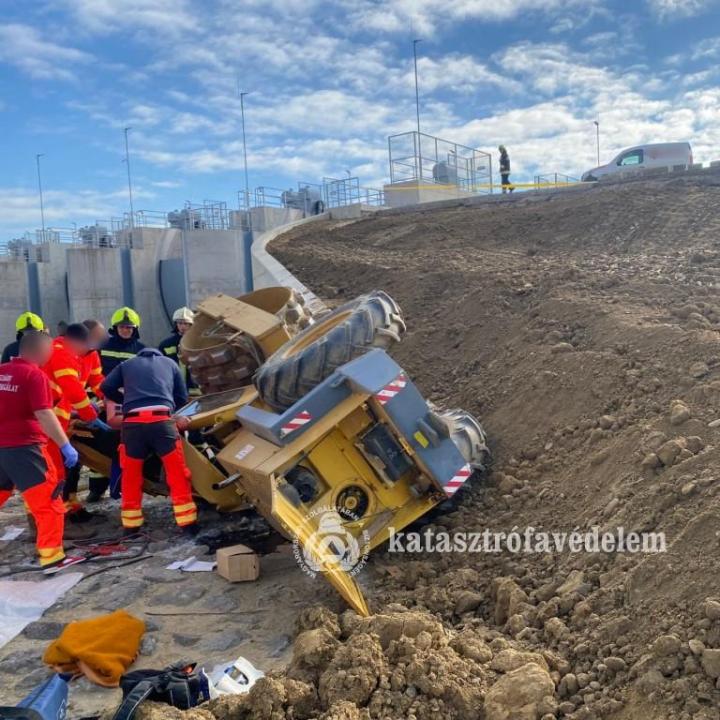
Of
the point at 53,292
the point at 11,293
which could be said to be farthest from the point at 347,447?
the point at 53,292

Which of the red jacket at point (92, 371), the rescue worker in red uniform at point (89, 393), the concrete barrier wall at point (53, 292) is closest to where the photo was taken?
the rescue worker in red uniform at point (89, 393)

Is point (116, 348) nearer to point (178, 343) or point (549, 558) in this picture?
point (178, 343)

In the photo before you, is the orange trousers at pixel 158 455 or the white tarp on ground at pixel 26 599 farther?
the orange trousers at pixel 158 455

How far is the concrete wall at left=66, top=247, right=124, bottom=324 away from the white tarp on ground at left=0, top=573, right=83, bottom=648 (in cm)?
1721

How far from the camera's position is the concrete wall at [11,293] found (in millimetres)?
23078

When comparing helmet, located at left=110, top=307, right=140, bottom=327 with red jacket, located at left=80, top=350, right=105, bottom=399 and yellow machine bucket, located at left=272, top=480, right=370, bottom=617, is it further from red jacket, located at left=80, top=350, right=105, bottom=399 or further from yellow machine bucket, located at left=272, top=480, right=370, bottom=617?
yellow machine bucket, located at left=272, top=480, right=370, bottom=617

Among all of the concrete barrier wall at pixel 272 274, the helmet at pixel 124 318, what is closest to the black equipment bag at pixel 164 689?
the helmet at pixel 124 318

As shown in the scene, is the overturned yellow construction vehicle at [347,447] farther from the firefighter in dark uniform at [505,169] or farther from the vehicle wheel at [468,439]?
the firefighter in dark uniform at [505,169]

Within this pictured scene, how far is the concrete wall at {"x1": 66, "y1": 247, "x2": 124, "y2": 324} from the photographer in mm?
21000

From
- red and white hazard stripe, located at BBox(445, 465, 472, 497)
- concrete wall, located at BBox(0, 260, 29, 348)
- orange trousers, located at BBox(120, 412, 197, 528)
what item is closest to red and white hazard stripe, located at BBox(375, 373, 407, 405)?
red and white hazard stripe, located at BBox(445, 465, 472, 497)

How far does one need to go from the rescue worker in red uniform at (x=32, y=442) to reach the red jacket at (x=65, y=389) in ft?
2.56

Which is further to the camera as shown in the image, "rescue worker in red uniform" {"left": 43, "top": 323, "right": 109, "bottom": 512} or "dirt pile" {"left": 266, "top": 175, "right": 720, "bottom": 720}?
"rescue worker in red uniform" {"left": 43, "top": 323, "right": 109, "bottom": 512}

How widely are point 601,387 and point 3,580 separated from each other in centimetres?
426

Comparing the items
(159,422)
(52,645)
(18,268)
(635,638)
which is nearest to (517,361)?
(159,422)
